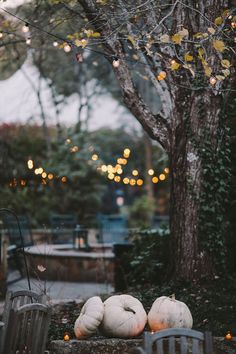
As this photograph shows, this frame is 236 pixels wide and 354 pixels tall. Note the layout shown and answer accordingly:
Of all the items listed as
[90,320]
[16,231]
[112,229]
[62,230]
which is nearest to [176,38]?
[90,320]

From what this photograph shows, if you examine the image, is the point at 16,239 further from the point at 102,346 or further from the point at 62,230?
the point at 102,346

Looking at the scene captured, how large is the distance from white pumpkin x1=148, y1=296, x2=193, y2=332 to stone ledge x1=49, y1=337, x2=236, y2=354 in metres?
0.29

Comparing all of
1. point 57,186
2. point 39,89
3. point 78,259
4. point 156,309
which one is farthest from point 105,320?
point 39,89

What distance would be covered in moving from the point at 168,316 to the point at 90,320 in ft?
2.79

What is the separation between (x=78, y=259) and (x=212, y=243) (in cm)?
475

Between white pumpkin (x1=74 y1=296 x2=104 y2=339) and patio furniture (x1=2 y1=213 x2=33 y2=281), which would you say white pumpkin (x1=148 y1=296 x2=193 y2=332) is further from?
patio furniture (x1=2 y1=213 x2=33 y2=281)

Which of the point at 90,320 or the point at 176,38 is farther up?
the point at 176,38

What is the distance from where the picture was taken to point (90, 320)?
18.5 feet

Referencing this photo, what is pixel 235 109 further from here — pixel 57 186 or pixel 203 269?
pixel 57 186

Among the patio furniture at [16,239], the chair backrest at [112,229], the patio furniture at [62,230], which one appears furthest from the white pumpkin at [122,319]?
the chair backrest at [112,229]

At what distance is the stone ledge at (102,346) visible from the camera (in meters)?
5.57

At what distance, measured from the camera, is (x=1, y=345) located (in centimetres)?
418

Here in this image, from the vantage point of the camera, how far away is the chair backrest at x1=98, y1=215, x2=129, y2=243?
613 inches

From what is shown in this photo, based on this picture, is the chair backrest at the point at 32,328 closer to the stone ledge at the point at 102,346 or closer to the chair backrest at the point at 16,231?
the stone ledge at the point at 102,346
